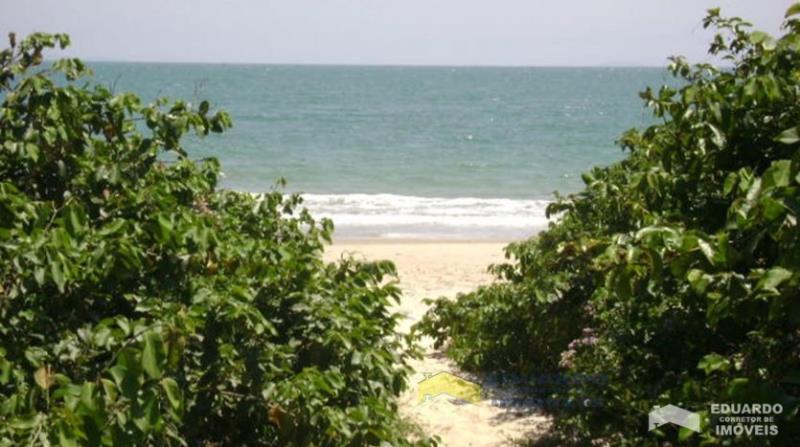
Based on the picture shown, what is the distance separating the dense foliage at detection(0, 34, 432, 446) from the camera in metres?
2.63

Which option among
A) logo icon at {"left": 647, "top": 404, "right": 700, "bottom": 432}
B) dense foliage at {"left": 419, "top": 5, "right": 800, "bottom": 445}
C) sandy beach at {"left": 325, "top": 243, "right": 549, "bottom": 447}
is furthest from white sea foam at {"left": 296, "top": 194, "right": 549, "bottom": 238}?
logo icon at {"left": 647, "top": 404, "right": 700, "bottom": 432}

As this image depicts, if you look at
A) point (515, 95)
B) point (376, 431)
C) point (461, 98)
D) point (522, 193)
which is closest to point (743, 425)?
point (376, 431)

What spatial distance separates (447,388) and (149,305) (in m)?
3.97

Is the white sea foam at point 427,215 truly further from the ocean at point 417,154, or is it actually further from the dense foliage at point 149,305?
the dense foliage at point 149,305

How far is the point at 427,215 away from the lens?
65.1ft

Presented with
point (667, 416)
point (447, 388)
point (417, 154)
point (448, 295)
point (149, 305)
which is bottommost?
point (448, 295)

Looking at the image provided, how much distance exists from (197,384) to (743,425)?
2.14 m

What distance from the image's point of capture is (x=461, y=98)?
7344 cm

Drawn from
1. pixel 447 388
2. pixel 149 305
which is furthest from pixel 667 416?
pixel 447 388

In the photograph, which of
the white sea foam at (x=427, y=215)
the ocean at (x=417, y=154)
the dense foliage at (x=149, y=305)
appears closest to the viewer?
the dense foliage at (x=149, y=305)

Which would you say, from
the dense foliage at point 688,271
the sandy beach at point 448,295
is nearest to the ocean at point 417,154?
the dense foliage at point 688,271

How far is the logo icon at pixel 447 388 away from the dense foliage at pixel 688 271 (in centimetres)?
47

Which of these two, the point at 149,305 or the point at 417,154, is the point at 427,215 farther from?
the point at 149,305

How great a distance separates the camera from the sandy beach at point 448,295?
5.93 meters
